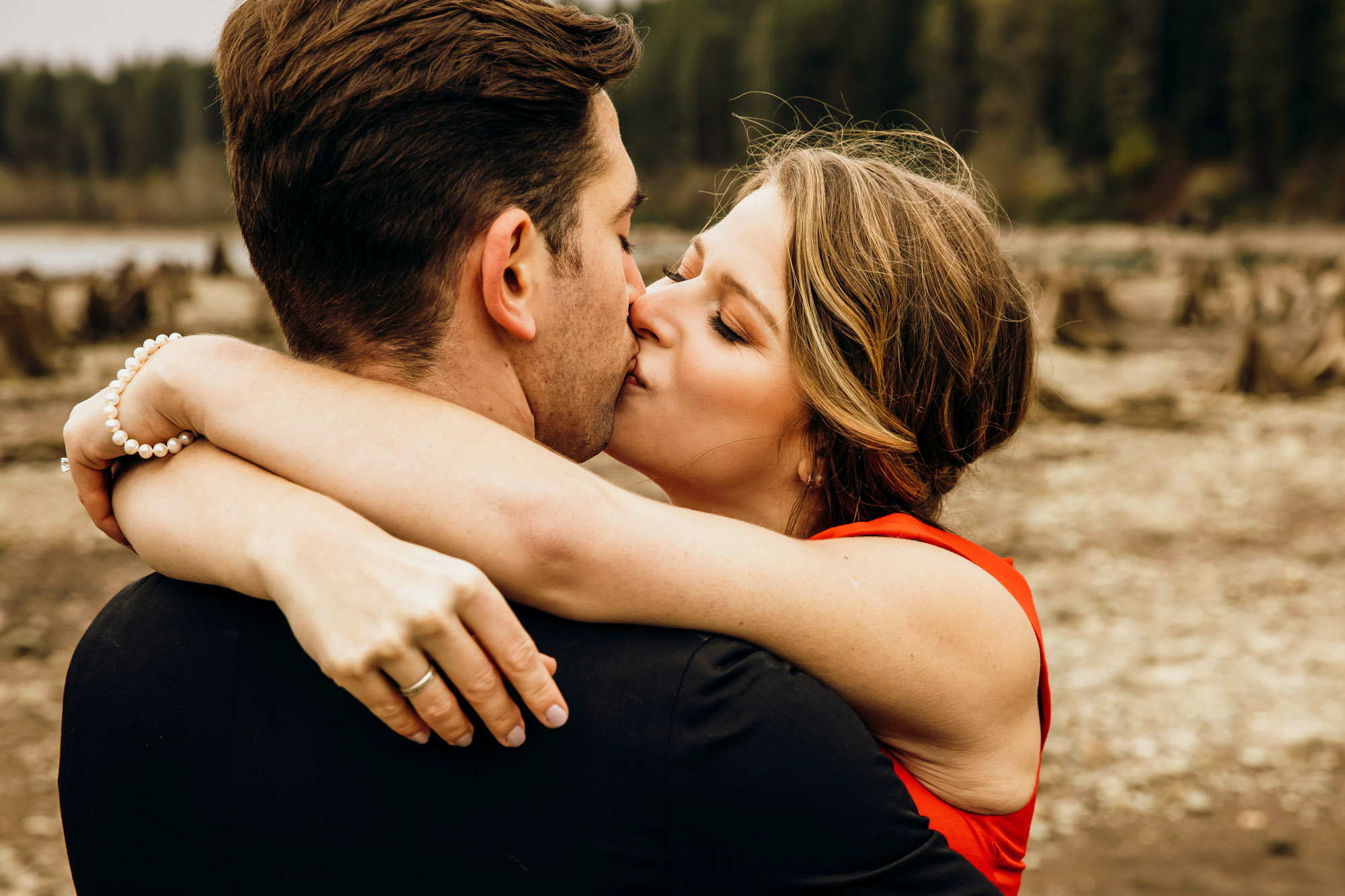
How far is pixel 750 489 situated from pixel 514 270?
77 cm

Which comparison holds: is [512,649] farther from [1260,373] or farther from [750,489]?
[1260,373]

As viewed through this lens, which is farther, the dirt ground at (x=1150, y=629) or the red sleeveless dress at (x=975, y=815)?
the dirt ground at (x=1150, y=629)

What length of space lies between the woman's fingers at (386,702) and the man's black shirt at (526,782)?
0.08 meters

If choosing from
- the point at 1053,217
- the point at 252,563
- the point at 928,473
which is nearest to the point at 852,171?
the point at 928,473

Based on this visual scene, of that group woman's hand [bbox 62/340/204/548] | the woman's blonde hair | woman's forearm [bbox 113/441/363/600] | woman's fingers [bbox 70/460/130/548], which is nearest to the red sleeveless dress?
the woman's blonde hair

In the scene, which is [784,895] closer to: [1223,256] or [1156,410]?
[1156,410]

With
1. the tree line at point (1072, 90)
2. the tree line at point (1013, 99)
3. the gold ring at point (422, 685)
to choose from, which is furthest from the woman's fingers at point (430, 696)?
the tree line at point (1013, 99)

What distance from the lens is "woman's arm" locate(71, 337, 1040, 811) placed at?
58.2 inches

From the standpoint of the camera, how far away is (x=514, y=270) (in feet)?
5.96

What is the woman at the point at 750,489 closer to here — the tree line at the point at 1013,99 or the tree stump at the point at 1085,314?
the tree stump at the point at 1085,314

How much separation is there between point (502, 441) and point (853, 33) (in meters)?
72.0

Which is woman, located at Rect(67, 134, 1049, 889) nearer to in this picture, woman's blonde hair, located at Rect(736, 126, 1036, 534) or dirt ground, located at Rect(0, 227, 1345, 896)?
woman's blonde hair, located at Rect(736, 126, 1036, 534)

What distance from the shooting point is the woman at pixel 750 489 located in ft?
4.66

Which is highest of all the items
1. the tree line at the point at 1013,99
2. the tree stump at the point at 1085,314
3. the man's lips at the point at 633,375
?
the man's lips at the point at 633,375
